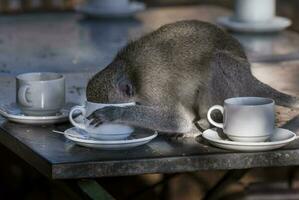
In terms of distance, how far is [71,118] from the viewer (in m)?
2.39

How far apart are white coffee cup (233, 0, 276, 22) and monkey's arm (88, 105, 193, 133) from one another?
4.80 feet

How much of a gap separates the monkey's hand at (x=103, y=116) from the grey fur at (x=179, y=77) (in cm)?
9

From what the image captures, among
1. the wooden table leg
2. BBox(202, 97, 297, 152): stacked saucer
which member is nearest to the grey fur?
BBox(202, 97, 297, 152): stacked saucer

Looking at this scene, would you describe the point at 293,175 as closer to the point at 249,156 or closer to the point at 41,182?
the point at 41,182

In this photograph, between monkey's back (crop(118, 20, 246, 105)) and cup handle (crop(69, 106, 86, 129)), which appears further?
monkey's back (crop(118, 20, 246, 105))

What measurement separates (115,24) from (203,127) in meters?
1.91

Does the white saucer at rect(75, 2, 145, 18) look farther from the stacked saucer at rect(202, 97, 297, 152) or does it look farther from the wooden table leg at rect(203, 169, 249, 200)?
the stacked saucer at rect(202, 97, 297, 152)

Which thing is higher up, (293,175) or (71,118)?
(71,118)

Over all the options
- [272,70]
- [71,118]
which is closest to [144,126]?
[71,118]

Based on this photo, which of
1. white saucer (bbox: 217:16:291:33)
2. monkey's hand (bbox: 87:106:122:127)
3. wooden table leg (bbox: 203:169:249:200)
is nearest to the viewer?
monkey's hand (bbox: 87:106:122:127)

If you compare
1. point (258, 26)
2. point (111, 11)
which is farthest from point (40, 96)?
point (111, 11)

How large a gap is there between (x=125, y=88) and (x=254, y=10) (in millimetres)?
1430

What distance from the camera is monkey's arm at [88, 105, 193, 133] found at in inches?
91.5

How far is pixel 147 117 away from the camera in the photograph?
2.41 m
